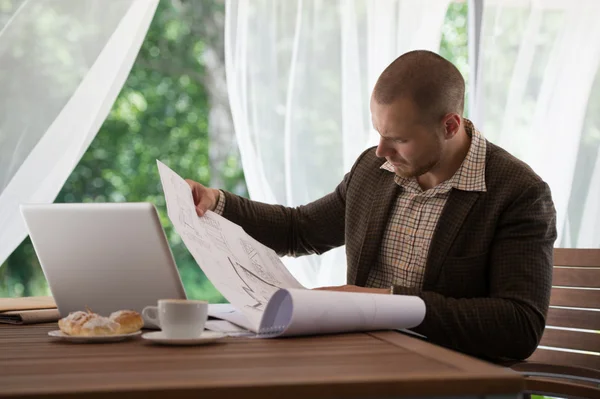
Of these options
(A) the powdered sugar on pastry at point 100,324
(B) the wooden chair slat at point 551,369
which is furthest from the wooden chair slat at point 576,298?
(A) the powdered sugar on pastry at point 100,324

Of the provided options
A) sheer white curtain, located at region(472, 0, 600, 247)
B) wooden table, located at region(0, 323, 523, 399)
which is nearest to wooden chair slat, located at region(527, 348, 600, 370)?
wooden table, located at region(0, 323, 523, 399)

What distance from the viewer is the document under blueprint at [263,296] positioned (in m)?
1.09

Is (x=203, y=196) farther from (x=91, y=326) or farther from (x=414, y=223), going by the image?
(x=91, y=326)

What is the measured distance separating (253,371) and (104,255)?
470mm

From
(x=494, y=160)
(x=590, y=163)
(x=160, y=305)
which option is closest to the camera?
(x=160, y=305)

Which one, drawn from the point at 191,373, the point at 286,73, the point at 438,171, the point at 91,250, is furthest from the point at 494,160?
the point at 286,73

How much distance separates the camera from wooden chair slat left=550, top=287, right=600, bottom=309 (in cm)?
187

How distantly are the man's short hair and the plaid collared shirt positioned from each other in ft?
0.37

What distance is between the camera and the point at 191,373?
81 centimetres

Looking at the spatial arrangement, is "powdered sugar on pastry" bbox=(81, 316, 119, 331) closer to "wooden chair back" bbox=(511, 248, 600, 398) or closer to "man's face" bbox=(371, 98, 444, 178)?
"man's face" bbox=(371, 98, 444, 178)

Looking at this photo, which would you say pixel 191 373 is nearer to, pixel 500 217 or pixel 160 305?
pixel 160 305

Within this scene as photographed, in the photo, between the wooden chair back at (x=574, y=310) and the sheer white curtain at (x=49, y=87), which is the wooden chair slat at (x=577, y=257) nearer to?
the wooden chair back at (x=574, y=310)

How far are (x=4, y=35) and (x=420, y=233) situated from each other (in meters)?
1.64

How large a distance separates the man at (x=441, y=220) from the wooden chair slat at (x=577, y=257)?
14.3 inches
